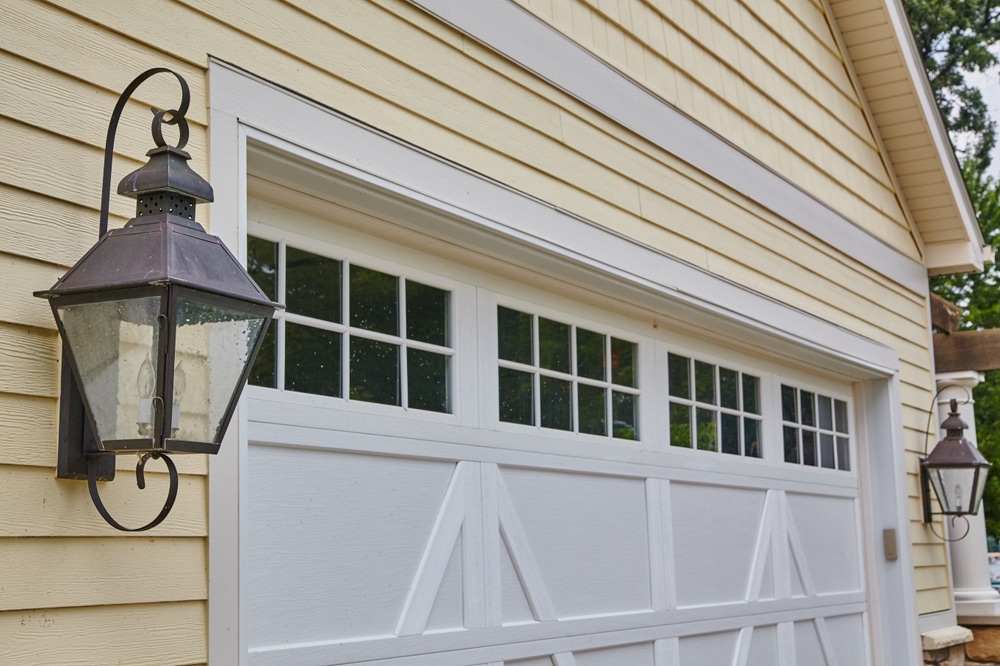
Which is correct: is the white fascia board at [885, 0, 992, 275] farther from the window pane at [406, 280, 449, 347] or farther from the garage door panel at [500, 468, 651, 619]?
the window pane at [406, 280, 449, 347]

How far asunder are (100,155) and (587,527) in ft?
8.42

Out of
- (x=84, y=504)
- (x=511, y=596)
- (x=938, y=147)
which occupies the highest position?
(x=938, y=147)

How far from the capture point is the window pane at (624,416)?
4.89m

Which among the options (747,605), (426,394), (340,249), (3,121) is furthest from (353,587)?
(747,605)

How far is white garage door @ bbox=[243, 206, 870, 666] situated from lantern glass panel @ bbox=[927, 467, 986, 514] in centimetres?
155

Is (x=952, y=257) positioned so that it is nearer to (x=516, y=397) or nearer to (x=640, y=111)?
(x=640, y=111)

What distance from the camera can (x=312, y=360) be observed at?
3434 mm

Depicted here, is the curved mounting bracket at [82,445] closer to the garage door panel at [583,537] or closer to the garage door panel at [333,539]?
the garage door panel at [333,539]

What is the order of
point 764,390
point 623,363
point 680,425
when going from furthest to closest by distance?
point 764,390 → point 680,425 → point 623,363

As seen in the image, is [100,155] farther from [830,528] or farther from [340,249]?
[830,528]

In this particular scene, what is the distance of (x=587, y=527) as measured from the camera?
456 cm

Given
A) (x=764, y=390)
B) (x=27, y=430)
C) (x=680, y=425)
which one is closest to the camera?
(x=27, y=430)

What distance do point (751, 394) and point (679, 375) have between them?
824 millimetres

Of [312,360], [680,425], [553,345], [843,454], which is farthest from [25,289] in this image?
[843,454]
